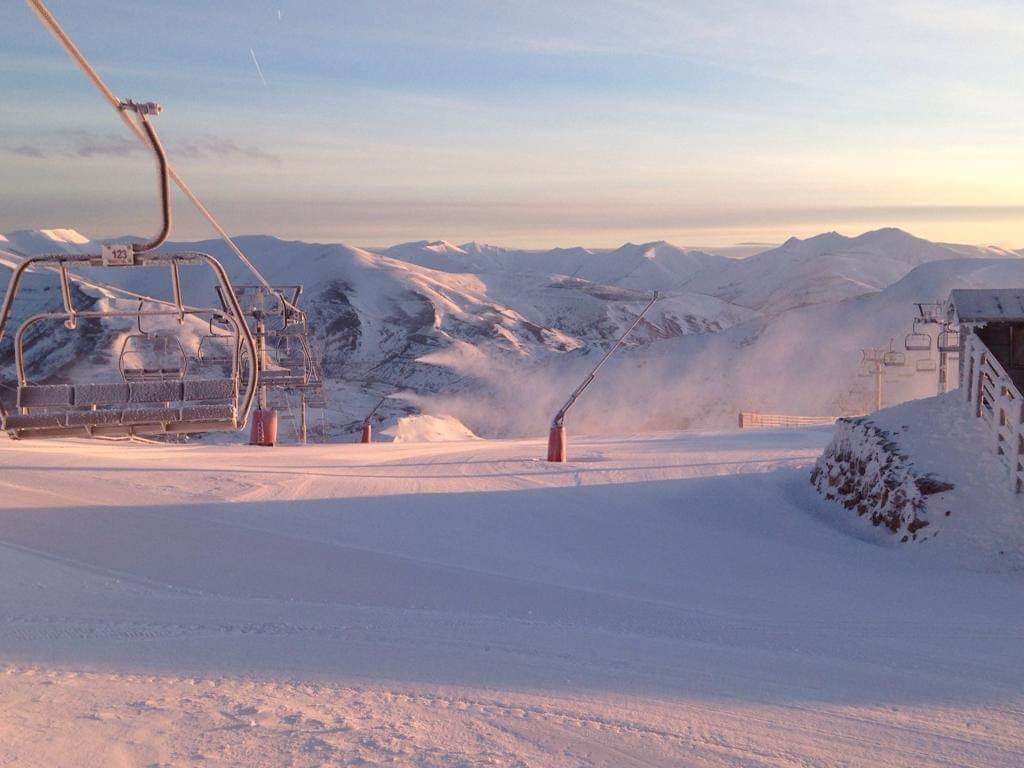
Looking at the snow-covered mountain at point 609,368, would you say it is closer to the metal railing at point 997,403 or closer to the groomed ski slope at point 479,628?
the groomed ski slope at point 479,628

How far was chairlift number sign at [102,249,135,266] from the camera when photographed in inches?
306

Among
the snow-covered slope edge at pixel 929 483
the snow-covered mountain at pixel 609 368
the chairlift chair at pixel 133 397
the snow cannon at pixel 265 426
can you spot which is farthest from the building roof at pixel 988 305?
the snow-covered mountain at pixel 609 368

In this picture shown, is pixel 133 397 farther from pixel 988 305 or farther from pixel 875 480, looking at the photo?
pixel 988 305

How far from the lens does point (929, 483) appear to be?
13797 mm

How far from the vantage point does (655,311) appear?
17350 cm

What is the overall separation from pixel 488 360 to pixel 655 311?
280 feet

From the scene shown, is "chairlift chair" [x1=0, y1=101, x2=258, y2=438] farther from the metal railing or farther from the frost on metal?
the metal railing

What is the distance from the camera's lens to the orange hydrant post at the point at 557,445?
67.0 feet

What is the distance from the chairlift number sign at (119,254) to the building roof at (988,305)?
15400mm

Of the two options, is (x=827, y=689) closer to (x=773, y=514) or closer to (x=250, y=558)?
(x=250, y=558)

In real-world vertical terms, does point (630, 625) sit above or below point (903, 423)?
below

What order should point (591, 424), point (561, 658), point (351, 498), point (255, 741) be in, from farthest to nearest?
point (591, 424) → point (351, 498) → point (561, 658) → point (255, 741)

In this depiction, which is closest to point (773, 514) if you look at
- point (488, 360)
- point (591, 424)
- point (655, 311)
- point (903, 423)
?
point (903, 423)

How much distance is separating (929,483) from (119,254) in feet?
36.1
